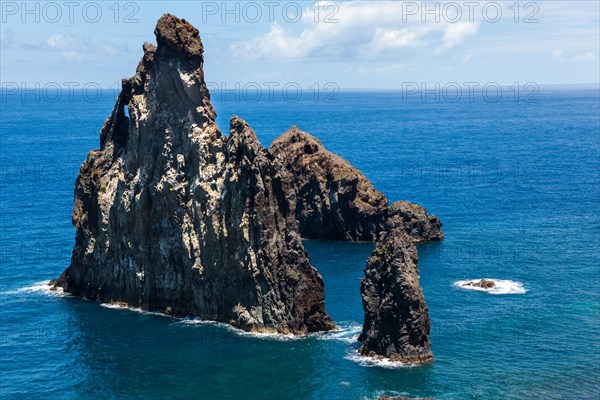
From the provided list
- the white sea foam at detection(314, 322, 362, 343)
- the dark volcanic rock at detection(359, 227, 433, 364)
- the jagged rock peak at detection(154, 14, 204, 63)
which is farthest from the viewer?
the jagged rock peak at detection(154, 14, 204, 63)

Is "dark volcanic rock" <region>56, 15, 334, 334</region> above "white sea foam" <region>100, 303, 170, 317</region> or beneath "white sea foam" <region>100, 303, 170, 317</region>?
above

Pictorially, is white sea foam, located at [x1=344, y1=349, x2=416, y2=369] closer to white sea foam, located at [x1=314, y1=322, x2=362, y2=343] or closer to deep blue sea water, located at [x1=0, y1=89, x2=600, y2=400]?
deep blue sea water, located at [x1=0, y1=89, x2=600, y2=400]

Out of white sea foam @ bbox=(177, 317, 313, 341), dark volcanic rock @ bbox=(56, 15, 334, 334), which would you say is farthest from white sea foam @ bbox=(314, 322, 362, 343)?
white sea foam @ bbox=(177, 317, 313, 341)

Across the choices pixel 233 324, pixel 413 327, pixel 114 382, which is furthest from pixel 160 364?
pixel 413 327

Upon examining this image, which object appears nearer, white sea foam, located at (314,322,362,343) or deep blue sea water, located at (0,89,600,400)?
deep blue sea water, located at (0,89,600,400)

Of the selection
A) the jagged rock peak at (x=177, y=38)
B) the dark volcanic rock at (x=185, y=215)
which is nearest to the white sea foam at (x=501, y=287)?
the dark volcanic rock at (x=185, y=215)

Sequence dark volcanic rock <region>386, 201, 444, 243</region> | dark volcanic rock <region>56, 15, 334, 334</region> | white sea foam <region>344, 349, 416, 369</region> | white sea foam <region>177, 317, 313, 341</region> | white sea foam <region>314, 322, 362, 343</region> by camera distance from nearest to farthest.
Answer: white sea foam <region>344, 349, 416, 369</region> → white sea foam <region>314, 322, 362, 343</region> → white sea foam <region>177, 317, 313, 341</region> → dark volcanic rock <region>56, 15, 334, 334</region> → dark volcanic rock <region>386, 201, 444, 243</region>
